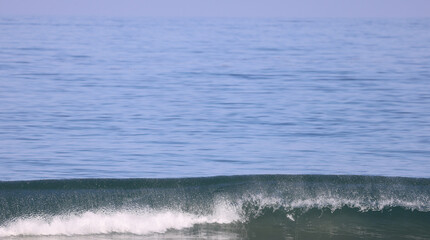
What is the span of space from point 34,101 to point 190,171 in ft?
21.2

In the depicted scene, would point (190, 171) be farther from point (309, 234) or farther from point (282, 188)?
point (309, 234)

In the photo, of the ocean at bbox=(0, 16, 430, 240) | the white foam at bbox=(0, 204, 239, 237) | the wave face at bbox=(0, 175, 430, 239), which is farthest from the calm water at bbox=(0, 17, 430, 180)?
the white foam at bbox=(0, 204, 239, 237)

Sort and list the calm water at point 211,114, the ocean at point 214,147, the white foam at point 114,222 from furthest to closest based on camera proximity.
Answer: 1. the calm water at point 211,114
2. the ocean at point 214,147
3. the white foam at point 114,222

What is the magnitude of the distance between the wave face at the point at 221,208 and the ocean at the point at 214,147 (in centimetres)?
1

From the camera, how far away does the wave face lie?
6.05 metres

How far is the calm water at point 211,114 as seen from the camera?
9391mm

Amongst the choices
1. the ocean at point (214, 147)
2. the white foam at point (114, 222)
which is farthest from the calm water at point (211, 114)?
the white foam at point (114, 222)

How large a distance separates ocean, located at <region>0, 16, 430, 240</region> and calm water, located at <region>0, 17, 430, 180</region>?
0.03 m

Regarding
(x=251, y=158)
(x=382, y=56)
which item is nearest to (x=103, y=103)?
(x=251, y=158)

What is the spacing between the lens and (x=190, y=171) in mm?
8898

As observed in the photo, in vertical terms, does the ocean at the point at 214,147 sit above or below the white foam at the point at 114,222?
above

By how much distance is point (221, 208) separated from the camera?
638cm

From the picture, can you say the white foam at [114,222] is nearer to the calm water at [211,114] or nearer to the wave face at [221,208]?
the wave face at [221,208]

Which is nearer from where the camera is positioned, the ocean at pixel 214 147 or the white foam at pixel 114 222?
the white foam at pixel 114 222
